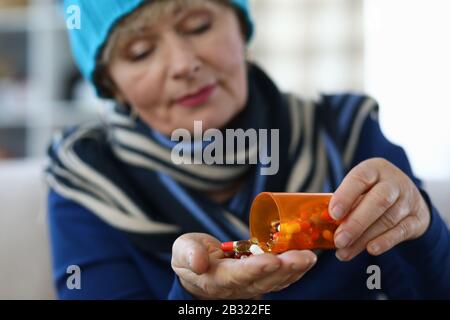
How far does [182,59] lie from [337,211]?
0.92ft

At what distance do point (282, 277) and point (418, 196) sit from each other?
142 millimetres

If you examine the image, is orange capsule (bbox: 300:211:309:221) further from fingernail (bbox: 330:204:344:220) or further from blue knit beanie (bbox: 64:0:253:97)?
blue knit beanie (bbox: 64:0:253:97)

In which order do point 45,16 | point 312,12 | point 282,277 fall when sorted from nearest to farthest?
point 282,277 → point 312,12 → point 45,16

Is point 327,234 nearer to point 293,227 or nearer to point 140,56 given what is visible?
point 293,227

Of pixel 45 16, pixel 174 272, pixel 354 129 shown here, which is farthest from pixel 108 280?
pixel 45 16

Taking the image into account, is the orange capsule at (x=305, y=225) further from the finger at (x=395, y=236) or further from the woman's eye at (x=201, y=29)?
the woman's eye at (x=201, y=29)

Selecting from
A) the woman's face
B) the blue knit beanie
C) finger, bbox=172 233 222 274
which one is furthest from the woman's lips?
finger, bbox=172 233 222 274

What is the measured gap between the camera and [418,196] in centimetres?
46

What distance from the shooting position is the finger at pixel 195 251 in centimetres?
40

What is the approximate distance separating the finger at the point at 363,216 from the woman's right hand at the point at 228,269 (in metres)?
0.03

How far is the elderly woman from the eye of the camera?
16.8 inches

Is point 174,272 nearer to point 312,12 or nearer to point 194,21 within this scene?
point 194,21

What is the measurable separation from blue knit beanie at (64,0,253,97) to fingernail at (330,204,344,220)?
1.10ft

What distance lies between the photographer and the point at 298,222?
1.24 ft
